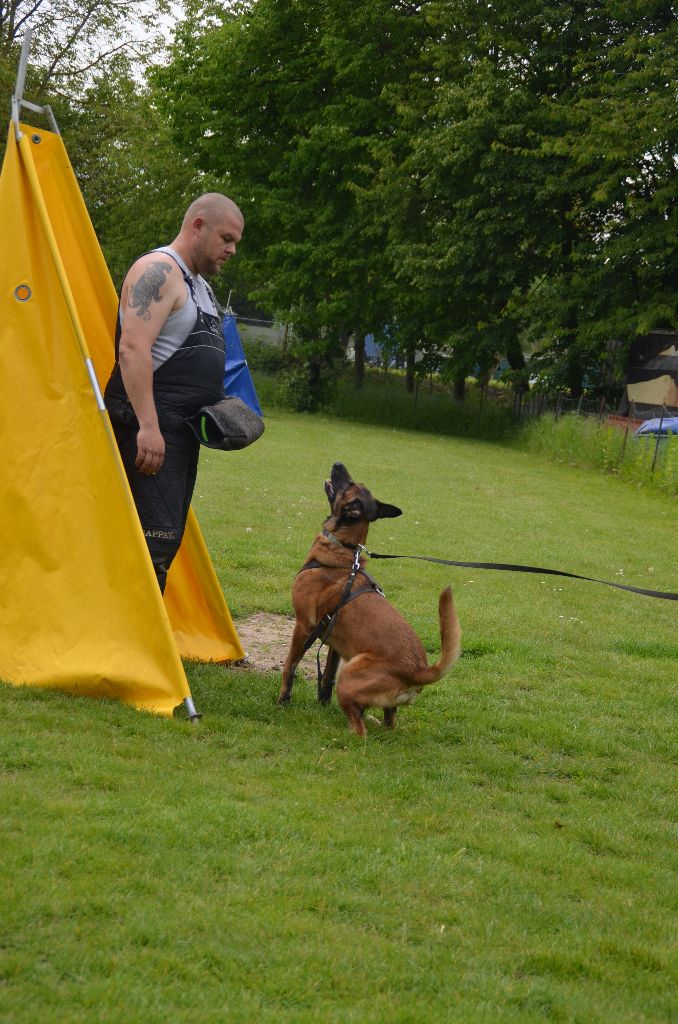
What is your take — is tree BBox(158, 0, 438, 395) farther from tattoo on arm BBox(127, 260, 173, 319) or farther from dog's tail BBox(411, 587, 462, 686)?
dog's tail BBox(411, 587, 462, 686)

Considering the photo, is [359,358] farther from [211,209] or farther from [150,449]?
[150,449]

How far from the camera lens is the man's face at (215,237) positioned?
539 cm

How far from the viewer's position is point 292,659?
5.82m

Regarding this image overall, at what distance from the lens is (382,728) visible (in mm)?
5672

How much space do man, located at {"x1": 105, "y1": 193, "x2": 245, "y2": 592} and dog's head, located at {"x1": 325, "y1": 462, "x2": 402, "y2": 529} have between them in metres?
0.80

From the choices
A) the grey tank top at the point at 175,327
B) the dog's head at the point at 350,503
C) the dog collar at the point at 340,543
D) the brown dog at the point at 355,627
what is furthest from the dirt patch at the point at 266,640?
the grey tank top at the point at 175,327

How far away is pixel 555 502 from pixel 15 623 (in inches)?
527

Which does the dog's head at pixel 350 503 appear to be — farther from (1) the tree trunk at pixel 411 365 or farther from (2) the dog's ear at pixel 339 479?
(1) the tree trunk at pixel 411 365

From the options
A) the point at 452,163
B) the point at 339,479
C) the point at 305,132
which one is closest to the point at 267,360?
the point at 305,132

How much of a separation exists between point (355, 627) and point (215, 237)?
2.13 metres

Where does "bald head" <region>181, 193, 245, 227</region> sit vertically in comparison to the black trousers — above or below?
above

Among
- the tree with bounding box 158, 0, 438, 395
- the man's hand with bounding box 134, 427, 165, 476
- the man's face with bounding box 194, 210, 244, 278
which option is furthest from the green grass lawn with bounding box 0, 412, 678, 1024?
the tree with bounding box 158, 0, 438, 395

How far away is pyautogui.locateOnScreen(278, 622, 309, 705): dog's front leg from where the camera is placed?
579cm

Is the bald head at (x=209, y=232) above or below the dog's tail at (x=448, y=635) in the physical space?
above
